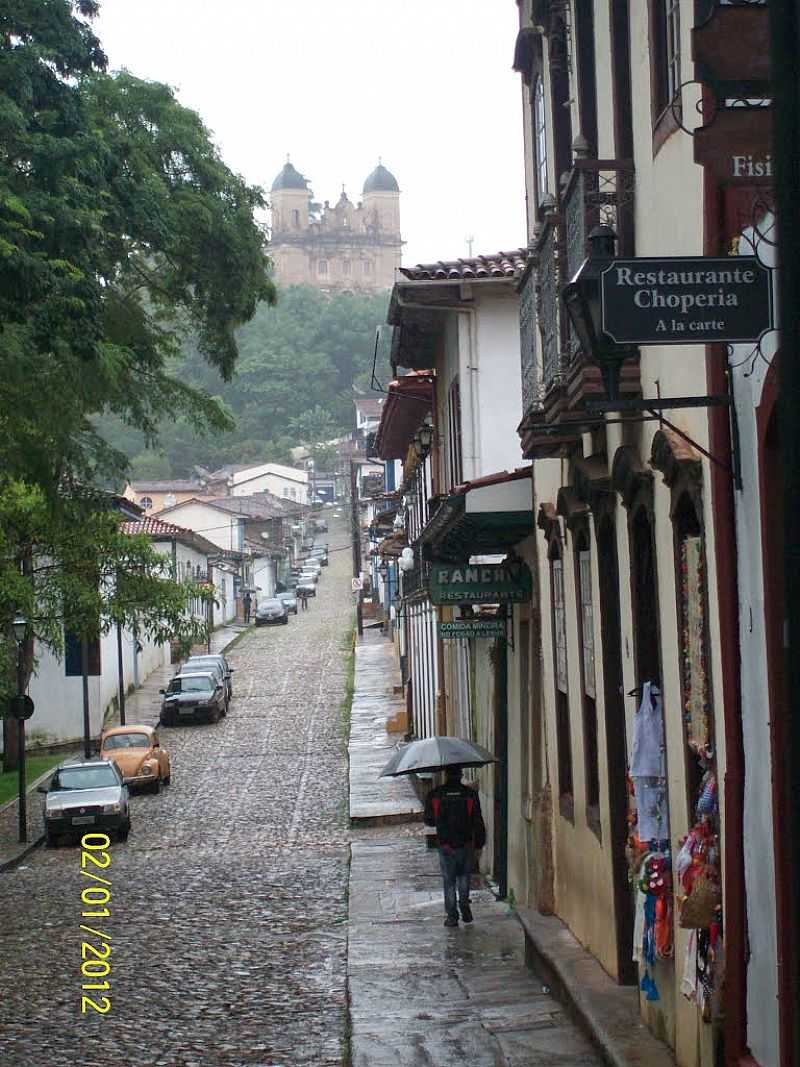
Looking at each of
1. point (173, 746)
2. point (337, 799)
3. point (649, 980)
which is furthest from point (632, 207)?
point (173, 746)

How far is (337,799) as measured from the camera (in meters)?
26.9

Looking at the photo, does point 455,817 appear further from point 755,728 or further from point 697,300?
point 697,300

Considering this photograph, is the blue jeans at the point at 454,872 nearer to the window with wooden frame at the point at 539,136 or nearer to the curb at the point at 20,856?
the window with wooden frame at the point at 539,136

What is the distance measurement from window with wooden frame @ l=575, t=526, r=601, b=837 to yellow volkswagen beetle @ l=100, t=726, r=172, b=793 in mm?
16844

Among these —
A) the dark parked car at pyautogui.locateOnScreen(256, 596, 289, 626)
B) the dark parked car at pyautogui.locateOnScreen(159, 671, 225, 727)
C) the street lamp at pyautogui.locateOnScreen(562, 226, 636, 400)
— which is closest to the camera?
the street lamp at pyautogui.locateOnScreen(562, 226, 636, 400)

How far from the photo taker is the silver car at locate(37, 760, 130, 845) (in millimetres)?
23234

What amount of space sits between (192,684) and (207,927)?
77.9 feet

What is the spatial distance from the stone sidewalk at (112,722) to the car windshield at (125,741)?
1.55 m

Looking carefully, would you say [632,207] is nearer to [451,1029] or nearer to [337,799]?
[451,1029]

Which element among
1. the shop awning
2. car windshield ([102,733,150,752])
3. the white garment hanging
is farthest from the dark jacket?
car windshield ([102,733,150,752])

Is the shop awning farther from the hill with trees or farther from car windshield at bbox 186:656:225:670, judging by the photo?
the hill with trees

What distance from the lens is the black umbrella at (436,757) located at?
50.2 ft

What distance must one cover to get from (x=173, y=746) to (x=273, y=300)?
14.2 metres
